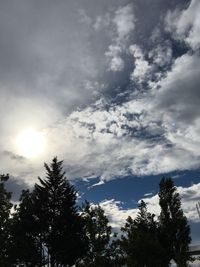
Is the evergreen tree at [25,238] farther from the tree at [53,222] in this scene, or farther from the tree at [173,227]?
the tree at [173,227]

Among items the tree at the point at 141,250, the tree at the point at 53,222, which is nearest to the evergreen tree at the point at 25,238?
the tree at the point at 53,222

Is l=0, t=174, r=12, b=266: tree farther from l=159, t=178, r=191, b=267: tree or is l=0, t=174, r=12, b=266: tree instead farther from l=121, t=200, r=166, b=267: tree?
l=159, t=178, r=191, b=267: tree

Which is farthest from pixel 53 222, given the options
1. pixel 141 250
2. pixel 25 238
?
pixel 141 250

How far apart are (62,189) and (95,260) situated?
32.6 feet

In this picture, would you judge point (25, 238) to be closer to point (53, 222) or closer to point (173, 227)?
point (53, 222)

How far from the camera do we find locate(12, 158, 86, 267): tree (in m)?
38.4

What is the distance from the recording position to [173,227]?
44.5m

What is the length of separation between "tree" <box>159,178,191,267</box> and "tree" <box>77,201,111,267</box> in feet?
27.6

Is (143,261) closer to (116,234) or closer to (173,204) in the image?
(116,234)

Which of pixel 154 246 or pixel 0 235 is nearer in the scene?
pixel 0 235

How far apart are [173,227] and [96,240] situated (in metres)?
10.8

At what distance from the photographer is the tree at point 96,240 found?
4144cm

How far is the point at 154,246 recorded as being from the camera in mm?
40438

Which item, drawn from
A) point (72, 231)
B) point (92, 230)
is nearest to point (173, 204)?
point (92, 230)
